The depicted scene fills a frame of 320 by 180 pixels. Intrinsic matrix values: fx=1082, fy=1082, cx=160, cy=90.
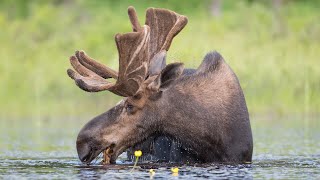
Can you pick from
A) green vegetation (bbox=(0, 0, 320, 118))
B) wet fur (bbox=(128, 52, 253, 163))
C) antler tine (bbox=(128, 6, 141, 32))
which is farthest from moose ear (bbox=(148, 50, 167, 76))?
green vegetation (bbox=(0, 0, 320, 118))

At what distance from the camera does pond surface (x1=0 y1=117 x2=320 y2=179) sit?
34.1 feet

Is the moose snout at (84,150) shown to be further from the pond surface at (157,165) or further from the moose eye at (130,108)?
the moose eye at (130,108)

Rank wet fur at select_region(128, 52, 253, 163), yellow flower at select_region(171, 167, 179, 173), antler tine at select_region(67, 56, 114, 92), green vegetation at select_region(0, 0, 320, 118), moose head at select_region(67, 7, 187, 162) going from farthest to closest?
green vegetation at select_region(0, 0, 320, 118), wet fur at select_region(128, 52, 253, 163), antler tine at select_region(67, 56, 114, 92), moose head at select_region(67, 7, 187, 162), yellow flower at select_region(171, 167, 179, 173)

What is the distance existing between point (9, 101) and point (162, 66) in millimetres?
13512

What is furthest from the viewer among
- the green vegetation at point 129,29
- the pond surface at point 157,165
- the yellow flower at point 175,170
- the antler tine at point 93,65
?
the green vegetation at point 129,29

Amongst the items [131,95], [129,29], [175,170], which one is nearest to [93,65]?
[131,95]

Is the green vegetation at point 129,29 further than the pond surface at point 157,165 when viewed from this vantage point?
Yes

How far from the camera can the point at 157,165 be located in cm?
1147

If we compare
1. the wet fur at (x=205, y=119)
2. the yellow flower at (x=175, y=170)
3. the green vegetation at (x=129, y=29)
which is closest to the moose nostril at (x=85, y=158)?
the wet fur at (x=205, y=119)

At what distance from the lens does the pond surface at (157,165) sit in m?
10.4

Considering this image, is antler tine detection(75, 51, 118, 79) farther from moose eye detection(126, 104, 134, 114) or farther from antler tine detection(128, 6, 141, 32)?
moose eye detection(126, 104, 134, 114)

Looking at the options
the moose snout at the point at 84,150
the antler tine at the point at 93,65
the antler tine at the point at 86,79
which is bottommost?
the moose snout at the point at 84,150

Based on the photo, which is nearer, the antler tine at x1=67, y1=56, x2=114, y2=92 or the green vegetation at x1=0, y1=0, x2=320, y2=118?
the antler tine at x1=67, y1=56, x2=114, y2=92

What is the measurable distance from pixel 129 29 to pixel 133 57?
1697cm
